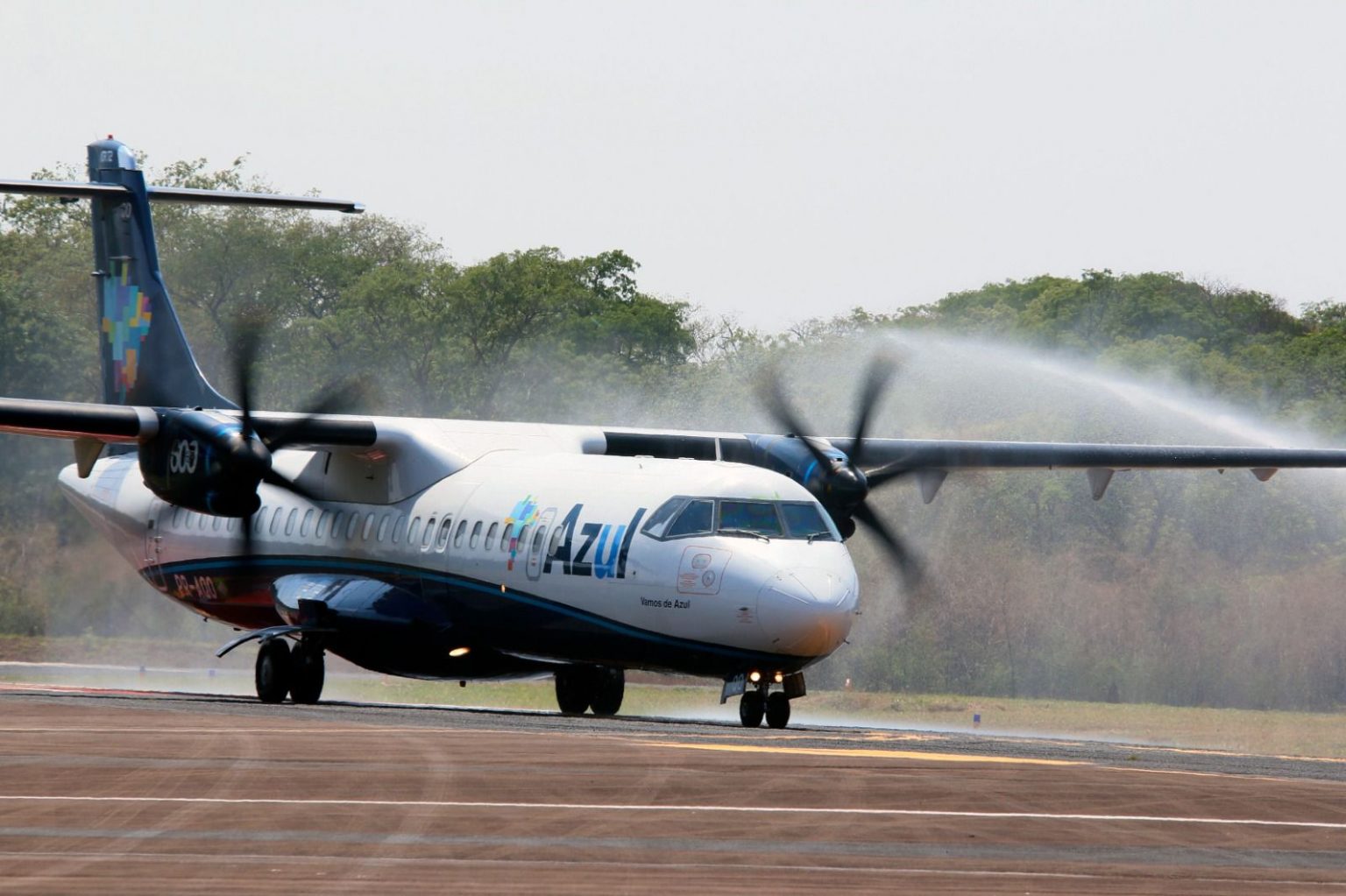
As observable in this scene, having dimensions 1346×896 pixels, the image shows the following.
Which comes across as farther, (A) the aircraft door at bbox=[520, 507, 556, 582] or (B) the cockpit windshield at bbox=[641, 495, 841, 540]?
(A) the aircraft door at bbox=[520, 507, 556, 582]

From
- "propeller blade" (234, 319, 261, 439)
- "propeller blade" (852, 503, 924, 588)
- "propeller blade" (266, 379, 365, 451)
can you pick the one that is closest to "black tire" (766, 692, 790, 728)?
"propeller blade" (852, 503, 924, 588)

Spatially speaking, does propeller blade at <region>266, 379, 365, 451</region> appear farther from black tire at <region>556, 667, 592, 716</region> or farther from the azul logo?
black tire at <region>556, 667, 592, 716</region>

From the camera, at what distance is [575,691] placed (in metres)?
23.9

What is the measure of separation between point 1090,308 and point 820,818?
41981 mm

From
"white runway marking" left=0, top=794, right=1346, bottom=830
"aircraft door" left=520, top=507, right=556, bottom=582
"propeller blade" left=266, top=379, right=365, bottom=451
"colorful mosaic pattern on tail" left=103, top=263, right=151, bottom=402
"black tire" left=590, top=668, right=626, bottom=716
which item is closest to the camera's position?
"white runway marking" left=0, top=794, right=1346, bottom=830

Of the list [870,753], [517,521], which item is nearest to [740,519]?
[517,521]

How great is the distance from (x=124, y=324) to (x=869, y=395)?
1108 cm

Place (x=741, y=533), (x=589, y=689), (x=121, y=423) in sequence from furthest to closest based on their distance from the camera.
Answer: (x=589, y=689)
(x=121, y=423)
(x=741, y=533)

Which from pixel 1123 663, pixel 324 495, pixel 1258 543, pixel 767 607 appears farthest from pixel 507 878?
pixel 1258 543

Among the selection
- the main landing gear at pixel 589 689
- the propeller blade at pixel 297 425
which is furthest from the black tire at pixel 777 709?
the propeller blade at pixel 297 425

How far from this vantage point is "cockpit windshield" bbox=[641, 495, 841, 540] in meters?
20.6

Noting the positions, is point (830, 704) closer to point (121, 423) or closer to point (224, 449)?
point (224, 449)

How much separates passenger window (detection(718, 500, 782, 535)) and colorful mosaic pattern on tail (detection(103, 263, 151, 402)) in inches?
441

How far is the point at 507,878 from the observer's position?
30.0ft
